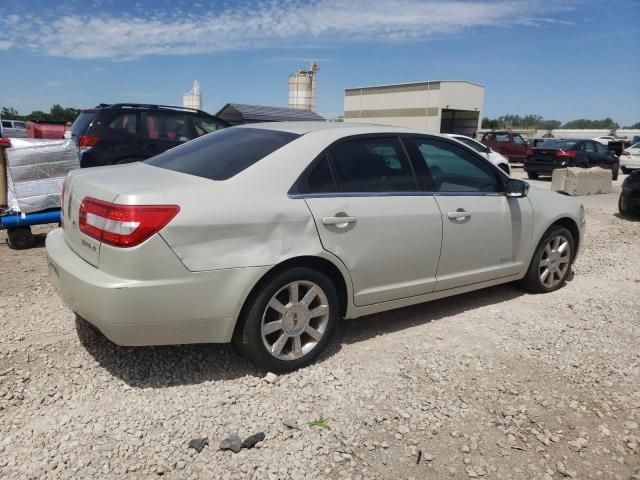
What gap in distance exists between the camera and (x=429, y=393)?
127 inches

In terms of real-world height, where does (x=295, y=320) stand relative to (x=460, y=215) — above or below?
below

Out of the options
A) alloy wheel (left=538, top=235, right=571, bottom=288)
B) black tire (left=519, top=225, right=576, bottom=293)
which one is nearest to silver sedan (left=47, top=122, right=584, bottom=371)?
black tire (left=519, top=225, right=576, bottom=293)

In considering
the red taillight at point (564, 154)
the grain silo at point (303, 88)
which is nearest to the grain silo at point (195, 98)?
the grain silo at point (303, 88)

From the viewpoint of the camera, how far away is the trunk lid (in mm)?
2844

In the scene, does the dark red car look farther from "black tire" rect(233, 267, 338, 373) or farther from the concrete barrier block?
"black tire" rect(233, 267, 338, 373)

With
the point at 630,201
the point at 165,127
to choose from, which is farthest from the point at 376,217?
the point at 630,201

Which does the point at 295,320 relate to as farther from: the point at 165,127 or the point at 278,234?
the point at 165,127

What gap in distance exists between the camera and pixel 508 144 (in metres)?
23.5

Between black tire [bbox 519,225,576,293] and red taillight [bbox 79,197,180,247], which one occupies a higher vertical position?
red taillight [bbox 79,197,180,247]

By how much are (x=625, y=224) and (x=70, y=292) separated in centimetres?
945

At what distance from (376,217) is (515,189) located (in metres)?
1.59

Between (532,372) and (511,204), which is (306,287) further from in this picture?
(511,204)

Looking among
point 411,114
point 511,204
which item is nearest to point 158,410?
point 511,204

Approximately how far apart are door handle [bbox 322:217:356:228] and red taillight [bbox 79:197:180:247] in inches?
37.3
